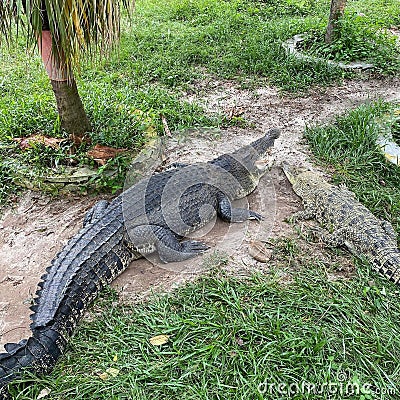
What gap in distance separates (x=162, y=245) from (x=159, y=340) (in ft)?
3.29

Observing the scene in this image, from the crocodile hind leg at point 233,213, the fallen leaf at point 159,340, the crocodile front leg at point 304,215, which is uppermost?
the fallen leaf at point 159,340

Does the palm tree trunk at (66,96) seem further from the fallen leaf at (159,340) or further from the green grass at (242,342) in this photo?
the fallen leaf at (159,340)

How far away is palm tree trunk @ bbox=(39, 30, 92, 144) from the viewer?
162 inches

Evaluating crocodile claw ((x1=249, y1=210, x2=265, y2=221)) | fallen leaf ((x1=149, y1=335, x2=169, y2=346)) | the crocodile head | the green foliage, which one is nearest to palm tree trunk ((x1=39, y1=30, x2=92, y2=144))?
the crocodile head

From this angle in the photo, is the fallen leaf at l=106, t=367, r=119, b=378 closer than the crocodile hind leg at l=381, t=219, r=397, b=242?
Yes

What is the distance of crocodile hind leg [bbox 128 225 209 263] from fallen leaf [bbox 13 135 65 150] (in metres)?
1.60

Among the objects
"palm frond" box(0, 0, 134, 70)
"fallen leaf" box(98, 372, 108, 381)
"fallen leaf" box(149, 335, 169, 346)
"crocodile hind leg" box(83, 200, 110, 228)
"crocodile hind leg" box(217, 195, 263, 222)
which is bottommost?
"crocodile hind leg" box(217, 195, 263, 222)

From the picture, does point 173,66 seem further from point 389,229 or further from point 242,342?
point 242,342

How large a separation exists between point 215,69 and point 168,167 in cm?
315

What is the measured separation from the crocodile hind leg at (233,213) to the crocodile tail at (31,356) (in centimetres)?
198

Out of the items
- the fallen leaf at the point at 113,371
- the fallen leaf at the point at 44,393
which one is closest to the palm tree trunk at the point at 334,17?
the fallen leaf at the point at 113,371

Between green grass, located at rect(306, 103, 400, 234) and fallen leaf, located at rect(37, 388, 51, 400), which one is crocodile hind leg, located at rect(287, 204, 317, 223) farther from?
fallen leaf, located at rect(37, 388, 51, 400)

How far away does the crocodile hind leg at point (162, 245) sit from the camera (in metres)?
3.87

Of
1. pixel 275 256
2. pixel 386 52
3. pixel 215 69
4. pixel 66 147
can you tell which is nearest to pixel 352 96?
pixel 386 52
